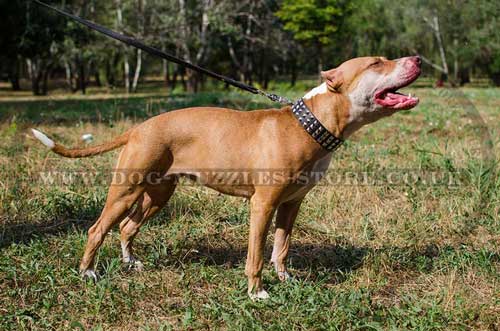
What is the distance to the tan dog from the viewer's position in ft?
12.0

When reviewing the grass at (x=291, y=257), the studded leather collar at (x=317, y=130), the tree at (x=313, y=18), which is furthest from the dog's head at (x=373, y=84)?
the tree at (x=313, y=18)

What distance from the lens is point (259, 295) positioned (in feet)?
12.4

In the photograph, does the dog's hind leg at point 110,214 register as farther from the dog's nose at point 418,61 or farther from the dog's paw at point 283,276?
the dog's nose at point 418,61

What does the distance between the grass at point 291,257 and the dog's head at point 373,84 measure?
129 cm

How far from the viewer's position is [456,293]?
3.72 meters

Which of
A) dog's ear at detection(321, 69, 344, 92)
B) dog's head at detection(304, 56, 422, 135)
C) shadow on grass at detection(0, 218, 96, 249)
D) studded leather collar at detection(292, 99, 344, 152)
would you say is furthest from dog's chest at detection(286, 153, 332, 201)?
shadow on grass at detection(0, 218, 96, 249)

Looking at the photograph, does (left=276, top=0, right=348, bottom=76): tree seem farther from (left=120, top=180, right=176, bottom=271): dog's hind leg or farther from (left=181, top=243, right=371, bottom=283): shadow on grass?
(left=120, top=180, right=176, bottom=271): dog's hind leg

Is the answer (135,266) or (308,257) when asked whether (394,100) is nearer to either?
(308,257)

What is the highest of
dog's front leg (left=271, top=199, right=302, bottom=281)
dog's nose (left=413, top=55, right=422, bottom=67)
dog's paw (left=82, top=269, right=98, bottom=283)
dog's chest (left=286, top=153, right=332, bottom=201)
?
dog's nose (left=413, top=55, right=422, bottom=67)

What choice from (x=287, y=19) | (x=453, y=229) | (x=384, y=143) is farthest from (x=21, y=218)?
(x=287, y=19)

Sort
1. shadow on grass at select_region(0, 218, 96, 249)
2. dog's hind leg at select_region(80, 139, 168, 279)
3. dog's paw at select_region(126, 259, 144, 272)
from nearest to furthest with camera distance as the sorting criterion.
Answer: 1. dog's hind leg at select_region(80, 139, 168, 279)
2. dog's paw at select_region(126, 259, 144, 272)
3. shadow on grass at select_region(0, 218, 96, 249)

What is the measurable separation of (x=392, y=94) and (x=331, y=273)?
60.4 inches

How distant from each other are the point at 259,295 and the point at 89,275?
131cm

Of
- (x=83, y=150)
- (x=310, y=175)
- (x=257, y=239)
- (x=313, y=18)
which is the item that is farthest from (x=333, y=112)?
(x=313, y=18)
